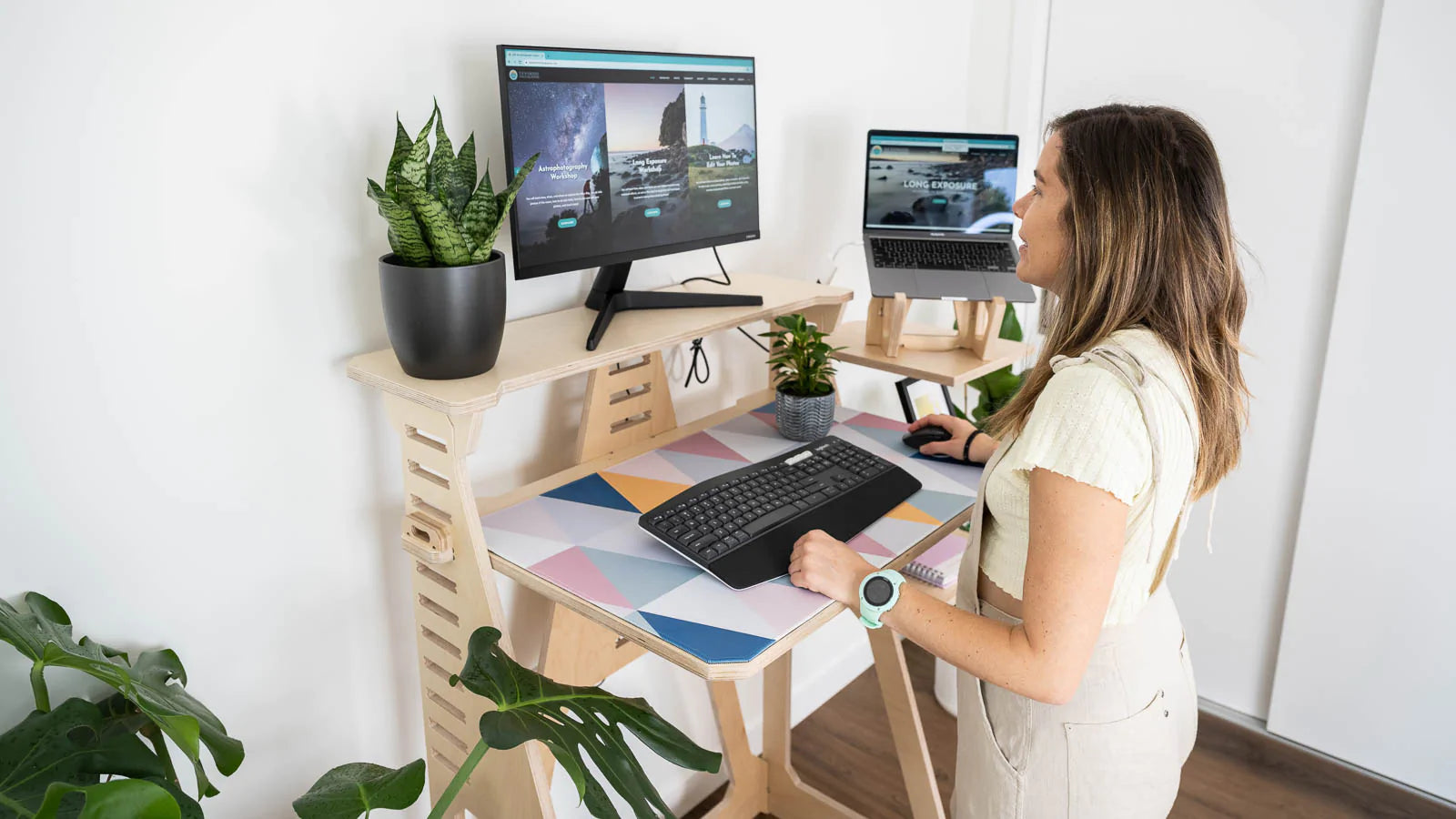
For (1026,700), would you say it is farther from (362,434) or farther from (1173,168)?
(362,434)

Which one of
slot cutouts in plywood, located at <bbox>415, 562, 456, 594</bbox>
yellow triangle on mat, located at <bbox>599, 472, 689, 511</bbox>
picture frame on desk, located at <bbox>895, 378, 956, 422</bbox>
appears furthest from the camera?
picture frame on desk, located at <bbox>895, 378, 956, 422</bbox>

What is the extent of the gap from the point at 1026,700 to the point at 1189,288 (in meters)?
0.54

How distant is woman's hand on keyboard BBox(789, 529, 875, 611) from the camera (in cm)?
127

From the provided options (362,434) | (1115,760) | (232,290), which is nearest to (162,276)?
(232,290)

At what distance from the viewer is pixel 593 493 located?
1604mm

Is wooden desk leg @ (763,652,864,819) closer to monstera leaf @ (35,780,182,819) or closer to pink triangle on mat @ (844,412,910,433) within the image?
pink triangle on mat @ (844,412,910,433)

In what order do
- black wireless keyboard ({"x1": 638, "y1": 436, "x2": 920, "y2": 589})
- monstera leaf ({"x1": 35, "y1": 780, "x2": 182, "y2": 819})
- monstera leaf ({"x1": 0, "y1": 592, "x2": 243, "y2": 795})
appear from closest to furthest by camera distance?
monstera leaf ({"x1": 35, "y1": 780, "x2": 182, "y2": 819}) → monstera leaf ({"x1": 0, "y1": 592, "x2": 243, "y2": 795}) → black wireless keyboard ({"x1": 638, "y1": 436, "x2": 920, "y2": 589})

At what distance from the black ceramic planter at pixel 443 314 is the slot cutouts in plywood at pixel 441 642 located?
45 centimetres

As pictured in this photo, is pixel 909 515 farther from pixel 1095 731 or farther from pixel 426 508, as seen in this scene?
pixel 426 508

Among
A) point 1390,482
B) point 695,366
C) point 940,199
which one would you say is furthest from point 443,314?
point 1390,482

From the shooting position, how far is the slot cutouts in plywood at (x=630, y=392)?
1.78 metres

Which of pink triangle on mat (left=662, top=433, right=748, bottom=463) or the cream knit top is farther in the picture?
pink triangle on mat (left=662, top=433, right=748, bottom=463)

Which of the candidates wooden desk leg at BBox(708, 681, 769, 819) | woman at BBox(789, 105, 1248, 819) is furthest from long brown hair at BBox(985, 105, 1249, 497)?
wooden desk leg at BBox(708, 681, 769, 819)

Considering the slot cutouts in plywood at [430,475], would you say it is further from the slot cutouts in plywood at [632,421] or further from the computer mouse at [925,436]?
the computer mouse at [925,436]
